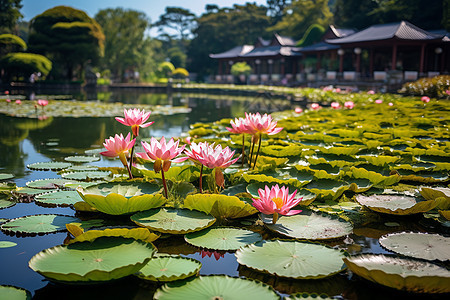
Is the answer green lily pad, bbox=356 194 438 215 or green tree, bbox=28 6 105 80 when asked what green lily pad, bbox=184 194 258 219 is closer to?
green lily pad, bbox=356 194 438 215

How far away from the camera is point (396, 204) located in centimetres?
199

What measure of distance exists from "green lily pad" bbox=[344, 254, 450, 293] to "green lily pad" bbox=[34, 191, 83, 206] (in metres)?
1.43

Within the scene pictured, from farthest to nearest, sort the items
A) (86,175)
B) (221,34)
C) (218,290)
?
(221,34), (86,175), (218,290)

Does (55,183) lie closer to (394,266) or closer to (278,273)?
(278,273)

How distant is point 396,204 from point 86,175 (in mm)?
1934

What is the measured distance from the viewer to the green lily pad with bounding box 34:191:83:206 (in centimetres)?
208

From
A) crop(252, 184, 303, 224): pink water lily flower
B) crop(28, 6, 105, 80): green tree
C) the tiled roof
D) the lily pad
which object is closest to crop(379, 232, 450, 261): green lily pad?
crop(252, 184, 303, 224): pink water lily flower

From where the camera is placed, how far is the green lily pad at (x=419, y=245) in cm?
145

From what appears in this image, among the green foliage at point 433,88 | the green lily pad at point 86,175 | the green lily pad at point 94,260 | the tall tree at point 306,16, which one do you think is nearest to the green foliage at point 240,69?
the tall tree at point 306,16

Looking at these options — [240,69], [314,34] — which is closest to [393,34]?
[314,34]

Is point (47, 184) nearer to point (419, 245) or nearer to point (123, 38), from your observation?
point (419, 245)

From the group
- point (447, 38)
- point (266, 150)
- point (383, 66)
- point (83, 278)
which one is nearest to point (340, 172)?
point (266, 150)

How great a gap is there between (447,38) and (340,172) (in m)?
18.9

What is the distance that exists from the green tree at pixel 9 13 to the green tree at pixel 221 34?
14437 millimetres
